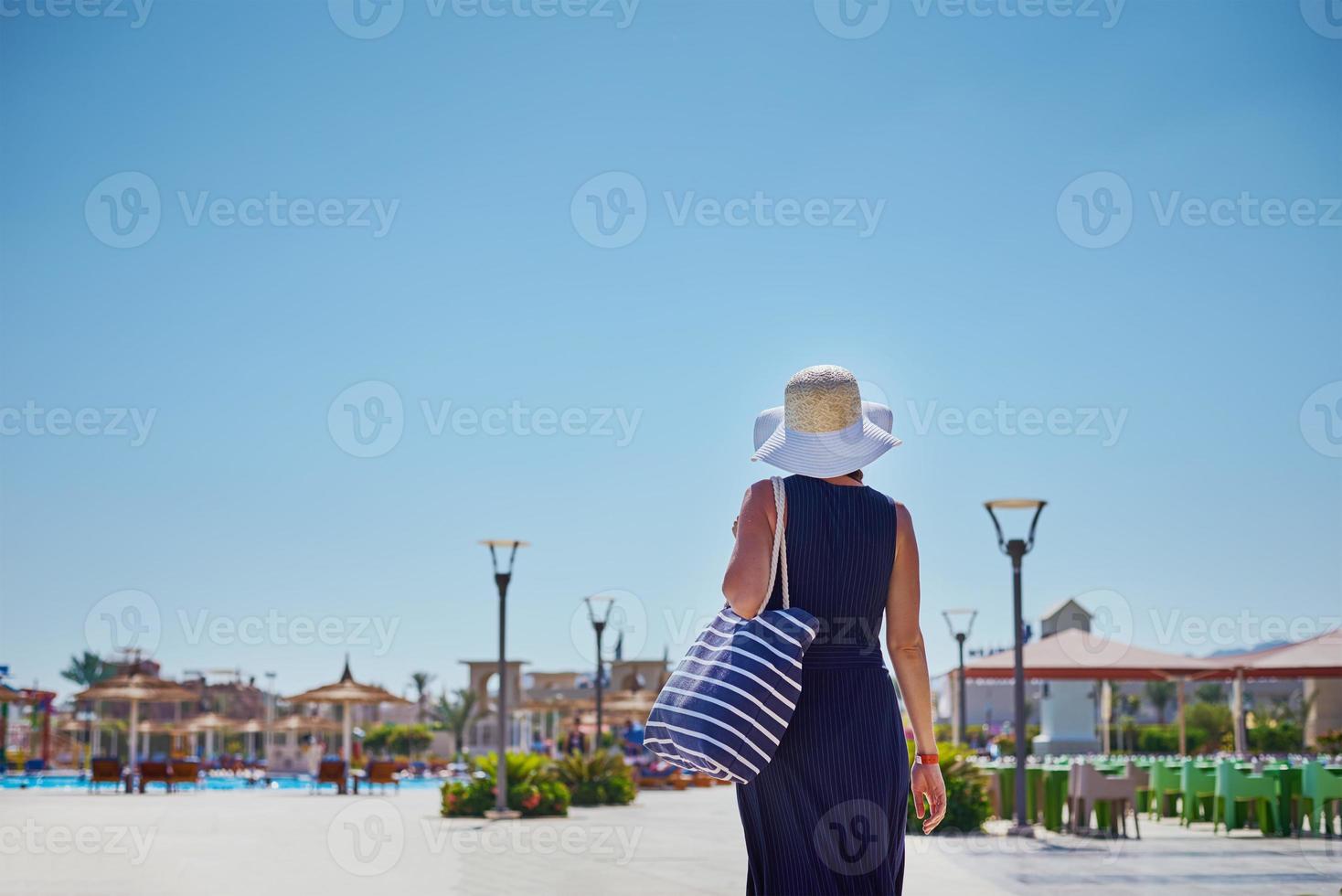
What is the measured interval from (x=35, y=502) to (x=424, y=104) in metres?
10.5

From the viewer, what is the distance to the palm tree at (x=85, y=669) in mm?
82338

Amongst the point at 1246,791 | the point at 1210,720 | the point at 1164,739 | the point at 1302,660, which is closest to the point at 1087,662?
the point at 1302,660

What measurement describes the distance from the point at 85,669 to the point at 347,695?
6156 centimetres

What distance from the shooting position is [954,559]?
17156 millimetres

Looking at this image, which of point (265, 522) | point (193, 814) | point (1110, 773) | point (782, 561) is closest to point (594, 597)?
point (265, 522)

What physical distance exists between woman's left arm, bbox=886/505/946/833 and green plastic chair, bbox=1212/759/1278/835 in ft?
38.4

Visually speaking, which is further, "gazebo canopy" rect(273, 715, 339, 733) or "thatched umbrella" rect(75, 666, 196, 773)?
"gazebo canopy" rect(273, 715, 339, 733)

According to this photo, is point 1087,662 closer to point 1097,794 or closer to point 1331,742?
point 1097,794

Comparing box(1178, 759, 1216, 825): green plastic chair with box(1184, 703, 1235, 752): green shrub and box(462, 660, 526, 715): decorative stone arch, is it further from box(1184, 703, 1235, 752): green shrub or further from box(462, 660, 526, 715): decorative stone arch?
box(462, 660, 526, 715): decorative stone arch

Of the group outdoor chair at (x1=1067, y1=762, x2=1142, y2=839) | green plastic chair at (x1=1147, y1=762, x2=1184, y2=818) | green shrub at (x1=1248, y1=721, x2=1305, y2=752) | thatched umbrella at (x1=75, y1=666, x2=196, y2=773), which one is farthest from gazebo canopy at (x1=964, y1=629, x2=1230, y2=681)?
green shrub at (x1=1248, y1=721, x2=1305, y2=752)

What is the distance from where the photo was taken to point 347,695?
28.7m

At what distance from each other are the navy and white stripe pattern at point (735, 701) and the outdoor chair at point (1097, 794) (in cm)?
1154

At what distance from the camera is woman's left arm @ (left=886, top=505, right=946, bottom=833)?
303 cm

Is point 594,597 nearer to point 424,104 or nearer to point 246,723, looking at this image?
point 424,104
